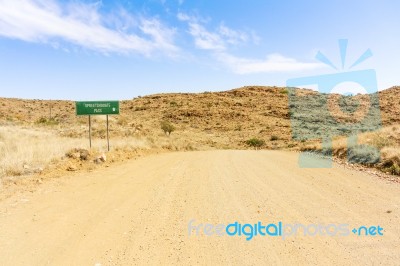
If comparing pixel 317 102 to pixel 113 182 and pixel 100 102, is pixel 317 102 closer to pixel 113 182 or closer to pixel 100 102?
pixel 100 102

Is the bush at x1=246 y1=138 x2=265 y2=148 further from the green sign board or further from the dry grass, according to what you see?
the green sign board

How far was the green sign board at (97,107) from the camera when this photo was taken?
16844mm

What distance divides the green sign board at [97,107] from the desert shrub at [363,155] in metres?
11.0

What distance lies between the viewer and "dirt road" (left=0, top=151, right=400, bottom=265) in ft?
18.5

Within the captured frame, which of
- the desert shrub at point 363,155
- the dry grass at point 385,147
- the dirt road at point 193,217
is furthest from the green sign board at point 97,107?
the desert shrub at point 363,155

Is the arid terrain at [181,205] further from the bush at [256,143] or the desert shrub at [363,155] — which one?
the bush at [256,143]

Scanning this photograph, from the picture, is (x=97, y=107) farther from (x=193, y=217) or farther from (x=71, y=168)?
(x=193, y=217)

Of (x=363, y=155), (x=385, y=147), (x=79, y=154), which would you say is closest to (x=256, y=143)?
(x=363, y=155)

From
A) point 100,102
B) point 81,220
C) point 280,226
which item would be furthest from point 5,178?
point 280,226

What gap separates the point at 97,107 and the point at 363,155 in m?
12.1

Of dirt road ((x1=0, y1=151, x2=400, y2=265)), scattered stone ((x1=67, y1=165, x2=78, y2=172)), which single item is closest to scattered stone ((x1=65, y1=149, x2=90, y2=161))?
scattered stone ((x1=67, y1=165, x2=78, y2=172))

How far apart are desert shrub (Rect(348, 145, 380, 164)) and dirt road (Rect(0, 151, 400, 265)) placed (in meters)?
1.67

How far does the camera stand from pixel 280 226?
6.91m

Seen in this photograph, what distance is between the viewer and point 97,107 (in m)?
17.1
